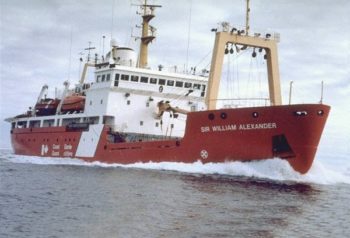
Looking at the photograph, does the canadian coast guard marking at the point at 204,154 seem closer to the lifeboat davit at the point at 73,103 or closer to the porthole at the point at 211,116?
the porthole at the point at 211,116

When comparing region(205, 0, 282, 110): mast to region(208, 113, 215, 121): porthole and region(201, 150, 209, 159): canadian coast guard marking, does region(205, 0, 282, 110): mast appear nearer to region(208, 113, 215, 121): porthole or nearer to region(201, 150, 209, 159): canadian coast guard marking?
region(208, 113, 215, 121): porthole

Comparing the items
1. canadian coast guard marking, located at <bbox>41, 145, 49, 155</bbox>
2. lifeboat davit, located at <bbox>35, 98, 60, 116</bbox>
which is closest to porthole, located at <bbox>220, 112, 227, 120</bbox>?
canadian coast guard marking, located at <bbox>41, 145, 49, 155</bbox>

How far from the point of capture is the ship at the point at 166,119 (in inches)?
1011

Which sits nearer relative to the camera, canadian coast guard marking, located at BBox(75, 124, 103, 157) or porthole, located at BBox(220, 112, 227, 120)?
porthole, located at BBox(220, 112, 227, 120)

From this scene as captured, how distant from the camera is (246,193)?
2038 cm

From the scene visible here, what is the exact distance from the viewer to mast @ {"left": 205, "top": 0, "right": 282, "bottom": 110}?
3012 cm

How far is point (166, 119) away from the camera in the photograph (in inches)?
1351

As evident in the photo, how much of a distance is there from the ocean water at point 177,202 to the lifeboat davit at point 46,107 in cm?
1488

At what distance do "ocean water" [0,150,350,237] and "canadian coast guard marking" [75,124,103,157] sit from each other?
5.17 m

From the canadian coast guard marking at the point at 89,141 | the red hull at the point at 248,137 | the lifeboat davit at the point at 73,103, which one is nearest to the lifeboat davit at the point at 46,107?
the lifeboat davit at the point at 73,103

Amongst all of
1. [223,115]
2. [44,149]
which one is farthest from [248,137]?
[44,149]

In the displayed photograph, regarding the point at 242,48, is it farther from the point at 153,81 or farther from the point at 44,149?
the point at 44,149

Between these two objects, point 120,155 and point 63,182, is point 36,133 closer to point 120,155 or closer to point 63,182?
point 120,155

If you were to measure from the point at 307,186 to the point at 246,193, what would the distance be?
5.12m
